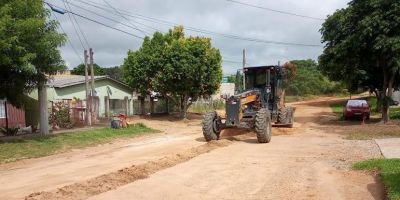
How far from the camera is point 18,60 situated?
1792 cm

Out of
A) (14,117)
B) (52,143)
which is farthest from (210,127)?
(14,117)

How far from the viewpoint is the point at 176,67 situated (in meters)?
36.3

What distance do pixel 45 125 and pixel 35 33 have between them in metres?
6.38

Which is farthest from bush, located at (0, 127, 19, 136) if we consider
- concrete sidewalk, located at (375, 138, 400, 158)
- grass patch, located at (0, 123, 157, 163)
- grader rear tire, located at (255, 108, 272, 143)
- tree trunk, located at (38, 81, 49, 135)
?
concrete sidewalk, located at (375, 138, 400, 158)

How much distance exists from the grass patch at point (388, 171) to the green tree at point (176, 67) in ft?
77.1

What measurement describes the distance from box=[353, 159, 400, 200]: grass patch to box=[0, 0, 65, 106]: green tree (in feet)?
38.5

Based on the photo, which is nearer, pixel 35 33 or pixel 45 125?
pixel 35 33

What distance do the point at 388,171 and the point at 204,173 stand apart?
4393 millimetres

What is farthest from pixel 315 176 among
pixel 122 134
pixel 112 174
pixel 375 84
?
pixel 375 84

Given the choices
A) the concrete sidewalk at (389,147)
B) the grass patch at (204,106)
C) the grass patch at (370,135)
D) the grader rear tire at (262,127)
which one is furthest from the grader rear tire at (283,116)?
the grass patch at (204,106)

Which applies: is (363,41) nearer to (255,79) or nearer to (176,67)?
(255,79)

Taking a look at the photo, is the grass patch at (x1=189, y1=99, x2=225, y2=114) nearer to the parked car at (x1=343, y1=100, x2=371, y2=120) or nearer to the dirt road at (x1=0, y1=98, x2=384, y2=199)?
the parked car at (x1=343, y1=100, x2=371, y2=120)

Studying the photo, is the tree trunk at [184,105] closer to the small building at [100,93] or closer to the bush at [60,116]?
the small building at [100,93]

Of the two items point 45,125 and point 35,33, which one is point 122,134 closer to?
point 45,125
